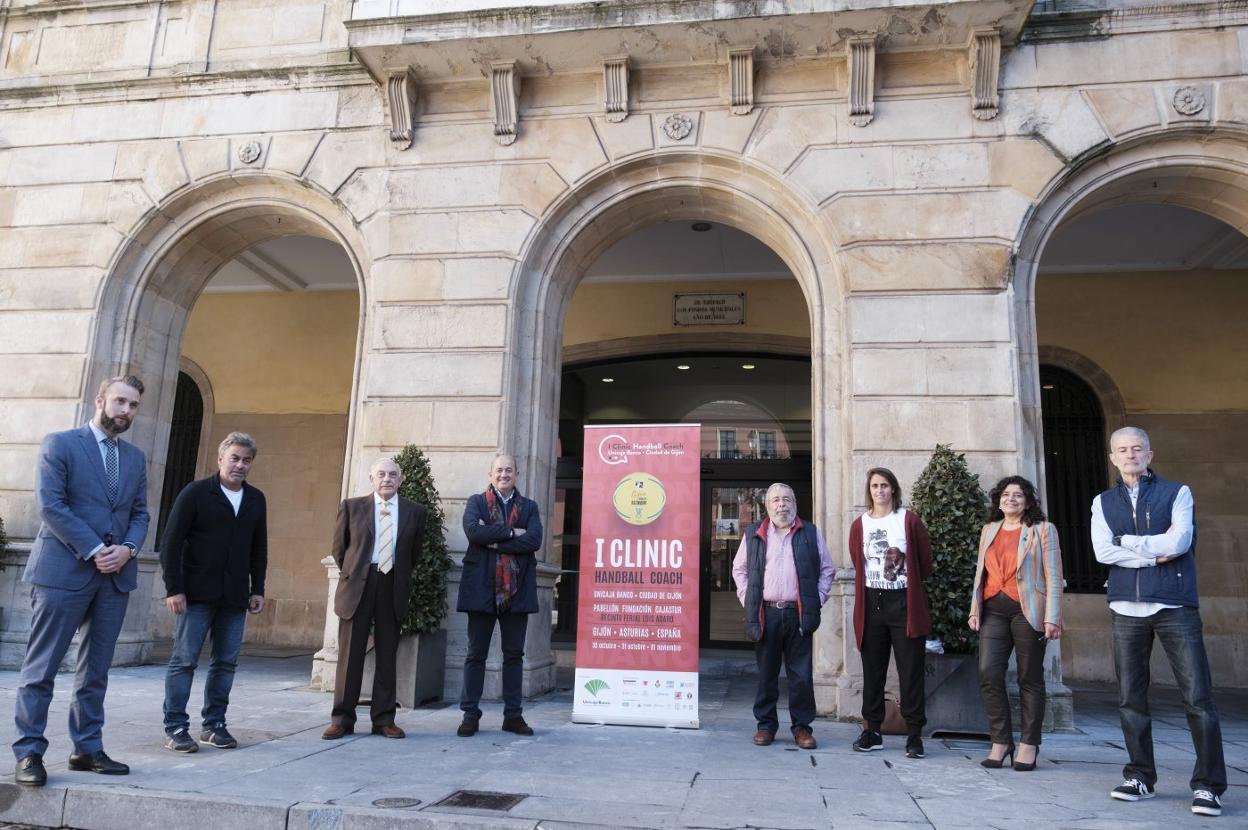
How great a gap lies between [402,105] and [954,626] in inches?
283

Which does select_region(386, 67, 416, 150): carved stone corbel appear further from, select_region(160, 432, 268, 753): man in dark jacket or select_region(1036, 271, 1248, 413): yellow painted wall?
select_region(1036, 271, 1248, 413): yellow painted wall

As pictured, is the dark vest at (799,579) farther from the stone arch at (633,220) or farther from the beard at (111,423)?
the beard at (111,423)

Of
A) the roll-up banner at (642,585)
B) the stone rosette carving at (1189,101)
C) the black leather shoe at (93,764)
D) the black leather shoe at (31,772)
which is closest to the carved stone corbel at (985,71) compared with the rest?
the stone rosette carving at (1189,101)

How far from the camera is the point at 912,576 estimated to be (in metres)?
5.75

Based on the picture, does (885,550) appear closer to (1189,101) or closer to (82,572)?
(82,572)

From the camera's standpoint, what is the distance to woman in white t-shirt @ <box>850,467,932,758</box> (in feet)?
18.9

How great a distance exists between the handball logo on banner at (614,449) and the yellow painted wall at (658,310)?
248 inches

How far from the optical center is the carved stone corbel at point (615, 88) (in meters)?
8.56

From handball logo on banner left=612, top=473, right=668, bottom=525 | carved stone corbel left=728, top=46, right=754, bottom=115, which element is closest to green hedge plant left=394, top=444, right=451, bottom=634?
handball logo on banner left=612, top=473, right=668, bottom=525

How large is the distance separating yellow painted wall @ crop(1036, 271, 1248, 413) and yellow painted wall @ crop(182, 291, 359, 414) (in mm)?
10752

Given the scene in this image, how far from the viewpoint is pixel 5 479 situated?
8.98 meters

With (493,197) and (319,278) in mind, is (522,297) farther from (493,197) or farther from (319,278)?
(319,278)

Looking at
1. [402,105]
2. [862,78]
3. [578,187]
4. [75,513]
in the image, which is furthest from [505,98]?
[75,513]

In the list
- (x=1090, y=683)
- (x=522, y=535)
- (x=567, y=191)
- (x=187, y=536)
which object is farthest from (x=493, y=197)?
(x=1090, y=683)
